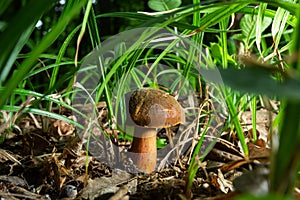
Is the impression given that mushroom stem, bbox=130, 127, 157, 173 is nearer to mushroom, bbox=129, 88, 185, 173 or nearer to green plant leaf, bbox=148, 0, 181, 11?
mushroom, bbox=129, 88, 185, 173

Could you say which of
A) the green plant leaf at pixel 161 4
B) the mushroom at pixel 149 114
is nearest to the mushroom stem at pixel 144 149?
the mushroom at pixel 149 114

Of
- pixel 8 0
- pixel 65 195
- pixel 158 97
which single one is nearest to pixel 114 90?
pixel 158 97

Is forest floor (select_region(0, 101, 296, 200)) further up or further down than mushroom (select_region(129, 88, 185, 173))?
further down

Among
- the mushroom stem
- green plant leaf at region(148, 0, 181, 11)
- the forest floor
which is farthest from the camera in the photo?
green plant leaf at region(148, 0, 181, 11)

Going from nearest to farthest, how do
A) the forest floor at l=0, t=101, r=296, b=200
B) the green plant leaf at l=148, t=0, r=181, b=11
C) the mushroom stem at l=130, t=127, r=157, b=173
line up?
the forest floor at l=0, t=101, r=296, b=200, the mushroom stem at l=130, t=127, r=157, b=173, the green plant leaf at l=148, t=0, r=181, b=11

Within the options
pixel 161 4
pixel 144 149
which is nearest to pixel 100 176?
pixel 144 149

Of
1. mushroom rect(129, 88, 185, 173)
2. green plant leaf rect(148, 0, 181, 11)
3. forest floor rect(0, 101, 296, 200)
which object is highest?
green plant leaf rect(148, 0, 181, 11)

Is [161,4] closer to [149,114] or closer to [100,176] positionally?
[149,114]

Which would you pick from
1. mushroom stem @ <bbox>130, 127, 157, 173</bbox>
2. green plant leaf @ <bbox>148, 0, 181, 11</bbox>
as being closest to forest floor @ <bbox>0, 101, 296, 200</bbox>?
mushroom stem @ <bbox>130, 127, 157, 173</bbox>
